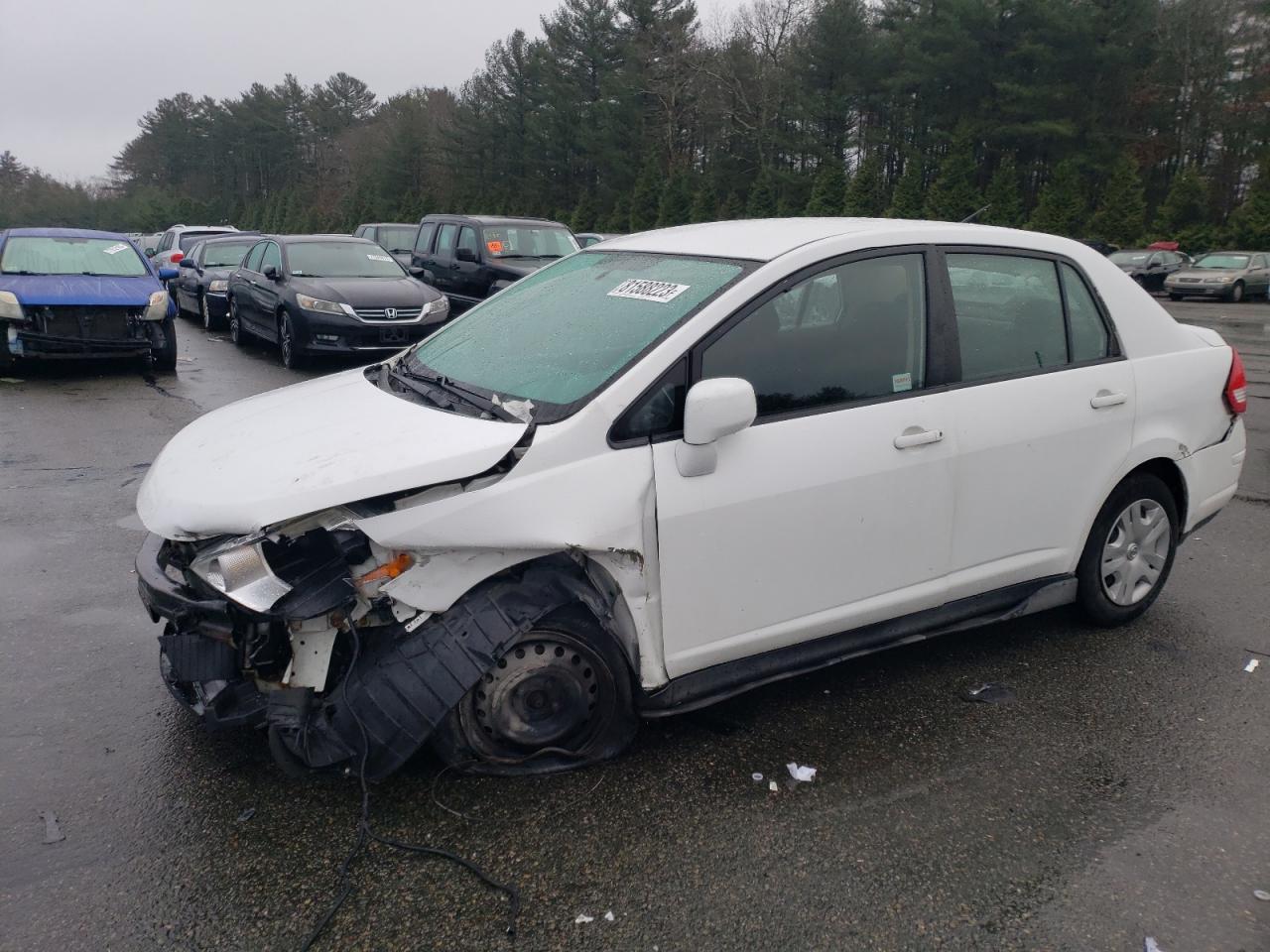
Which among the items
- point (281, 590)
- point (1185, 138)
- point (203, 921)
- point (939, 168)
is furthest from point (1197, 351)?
point (1185, 138)

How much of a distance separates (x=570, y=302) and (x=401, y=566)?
138 centimetres

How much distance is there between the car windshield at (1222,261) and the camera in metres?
28.8

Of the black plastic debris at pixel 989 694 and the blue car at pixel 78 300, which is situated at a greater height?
the blue car at pixel 78 300

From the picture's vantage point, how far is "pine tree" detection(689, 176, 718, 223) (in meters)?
41.9

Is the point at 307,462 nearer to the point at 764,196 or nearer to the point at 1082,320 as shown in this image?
the point at 1082,320

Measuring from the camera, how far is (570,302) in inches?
153

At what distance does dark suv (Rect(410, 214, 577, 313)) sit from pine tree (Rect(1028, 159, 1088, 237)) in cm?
2574

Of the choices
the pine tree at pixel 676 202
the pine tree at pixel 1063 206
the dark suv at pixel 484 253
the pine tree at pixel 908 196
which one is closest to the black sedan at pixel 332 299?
the dark suv at pixel 484 253

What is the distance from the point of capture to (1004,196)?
118 feet

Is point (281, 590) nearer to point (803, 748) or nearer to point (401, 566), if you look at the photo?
point (401, 566)

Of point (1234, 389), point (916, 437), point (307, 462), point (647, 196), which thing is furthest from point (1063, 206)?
point (307, 462)

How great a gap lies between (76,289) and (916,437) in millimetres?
10652

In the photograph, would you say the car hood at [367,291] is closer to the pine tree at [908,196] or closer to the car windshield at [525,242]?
the car windshield at [525,242]

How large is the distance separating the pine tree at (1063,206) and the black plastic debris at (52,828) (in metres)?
37.4
